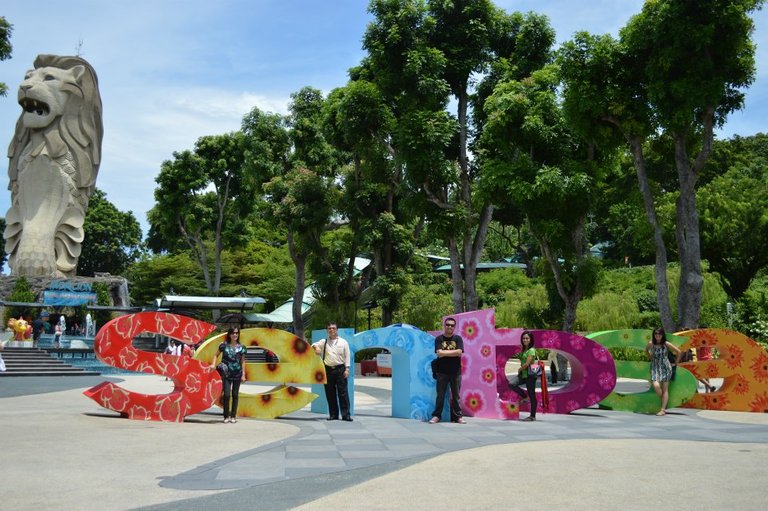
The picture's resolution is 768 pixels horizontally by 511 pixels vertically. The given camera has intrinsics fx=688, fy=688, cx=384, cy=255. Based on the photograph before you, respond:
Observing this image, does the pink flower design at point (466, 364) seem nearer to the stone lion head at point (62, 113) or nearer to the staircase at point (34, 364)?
the staircase at point (34, 364)

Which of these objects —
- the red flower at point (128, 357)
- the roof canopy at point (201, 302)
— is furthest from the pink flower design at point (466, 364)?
the roof canopy at point (201, 302)

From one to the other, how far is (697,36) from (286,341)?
1090 centimetres

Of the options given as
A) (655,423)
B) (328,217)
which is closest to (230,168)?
(328,217)

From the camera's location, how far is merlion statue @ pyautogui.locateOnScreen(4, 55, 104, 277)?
38531 mm

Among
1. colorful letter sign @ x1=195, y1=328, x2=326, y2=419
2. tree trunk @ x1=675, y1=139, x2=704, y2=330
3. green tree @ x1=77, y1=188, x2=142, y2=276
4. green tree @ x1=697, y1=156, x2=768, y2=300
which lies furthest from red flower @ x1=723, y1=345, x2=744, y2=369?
green tree @ x1=77, y1=188, x2=142, y2=276

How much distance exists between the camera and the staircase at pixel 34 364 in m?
21.5

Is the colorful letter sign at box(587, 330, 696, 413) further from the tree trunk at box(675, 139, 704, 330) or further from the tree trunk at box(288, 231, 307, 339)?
the tree trunk at box(288, 231, 307, 339)

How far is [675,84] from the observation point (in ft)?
49.8

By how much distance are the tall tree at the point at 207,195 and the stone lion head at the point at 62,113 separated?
443 centimetres

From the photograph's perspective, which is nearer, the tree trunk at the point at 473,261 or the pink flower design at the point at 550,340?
→ the pink flower design at the point at 550,340

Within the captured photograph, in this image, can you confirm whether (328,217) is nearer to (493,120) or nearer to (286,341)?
(493,120)

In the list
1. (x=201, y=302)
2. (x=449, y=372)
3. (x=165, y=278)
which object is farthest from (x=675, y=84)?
(x=165, y=278)

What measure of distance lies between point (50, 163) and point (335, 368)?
112 feet

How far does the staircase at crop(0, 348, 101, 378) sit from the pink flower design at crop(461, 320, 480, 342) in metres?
15.6
